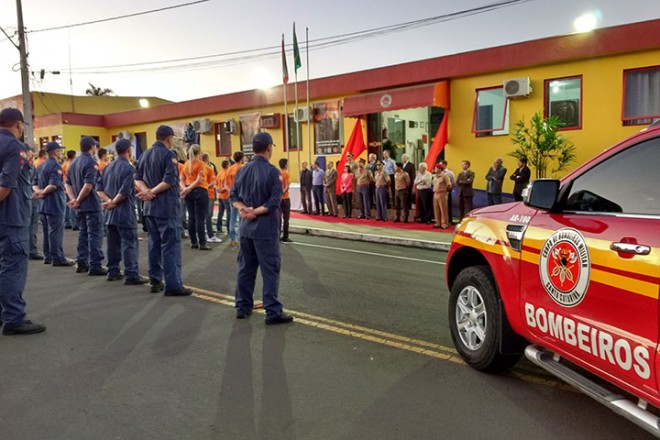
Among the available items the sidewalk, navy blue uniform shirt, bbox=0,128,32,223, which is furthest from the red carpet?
navy blue uniform shirt, bbox=0,128,32,223

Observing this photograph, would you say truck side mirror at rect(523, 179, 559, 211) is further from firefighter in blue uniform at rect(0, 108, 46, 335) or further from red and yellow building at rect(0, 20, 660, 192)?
red and yellow building at rect(0, 20, 660, 192)

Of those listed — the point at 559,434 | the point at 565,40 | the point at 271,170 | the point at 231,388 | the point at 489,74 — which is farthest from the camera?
the point at 489,74

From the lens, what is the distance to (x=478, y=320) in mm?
4125

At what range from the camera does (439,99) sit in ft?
54.6

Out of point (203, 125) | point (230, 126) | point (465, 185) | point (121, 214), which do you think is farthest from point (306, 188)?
point (121, 214)

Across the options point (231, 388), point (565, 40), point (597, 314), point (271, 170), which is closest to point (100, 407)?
point (231, 388)

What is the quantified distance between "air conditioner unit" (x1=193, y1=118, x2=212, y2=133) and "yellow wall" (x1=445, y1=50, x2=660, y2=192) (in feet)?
42.4

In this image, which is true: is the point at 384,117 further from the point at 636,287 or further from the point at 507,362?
the point at 636,287

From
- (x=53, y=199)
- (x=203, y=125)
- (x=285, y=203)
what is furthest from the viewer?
(x=203, y=125)

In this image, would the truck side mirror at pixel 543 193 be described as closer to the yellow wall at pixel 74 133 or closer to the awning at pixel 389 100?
the awning at pixel 389 100

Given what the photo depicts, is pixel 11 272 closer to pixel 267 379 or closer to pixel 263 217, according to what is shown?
pixel 263 217

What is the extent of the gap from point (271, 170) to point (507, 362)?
298 centimetres

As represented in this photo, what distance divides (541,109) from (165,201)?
1202cm

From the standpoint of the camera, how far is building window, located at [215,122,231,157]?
25.3 metres
